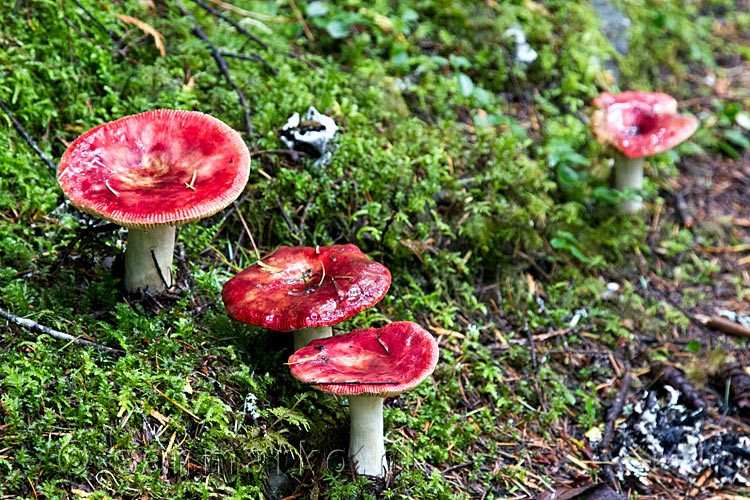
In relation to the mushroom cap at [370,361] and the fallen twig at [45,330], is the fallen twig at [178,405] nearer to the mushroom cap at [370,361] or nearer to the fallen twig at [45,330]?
the fallen twig at [45,330]

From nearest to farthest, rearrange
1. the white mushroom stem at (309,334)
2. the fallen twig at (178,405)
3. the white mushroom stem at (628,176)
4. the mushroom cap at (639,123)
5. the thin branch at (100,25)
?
the fallen twig at (178,405), the white mushroom stem at (309,334), the thin branch at (100,25), the mushroom cap at (639,123), the white mushroom stem at (628,176)

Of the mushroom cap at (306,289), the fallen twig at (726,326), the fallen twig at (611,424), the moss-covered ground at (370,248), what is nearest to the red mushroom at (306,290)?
the mushroom cap at (306,289)

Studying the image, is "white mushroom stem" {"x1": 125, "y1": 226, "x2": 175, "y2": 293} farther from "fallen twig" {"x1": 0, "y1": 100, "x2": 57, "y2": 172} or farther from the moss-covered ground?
"fallen twig" {"x1": 0, "y1": 100, "x2": 57, "y2": 172}

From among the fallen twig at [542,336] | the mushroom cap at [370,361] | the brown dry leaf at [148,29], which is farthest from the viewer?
the brown dry leaf at [148,29]

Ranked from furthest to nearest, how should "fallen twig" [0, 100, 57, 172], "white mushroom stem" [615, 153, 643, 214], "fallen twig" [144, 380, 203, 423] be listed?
"white mushroom stem" [615, 153, 643, 214]
"fallen twig" [0, 100, 57, 172]
"fallen twig" [144, 380, 203, 423]

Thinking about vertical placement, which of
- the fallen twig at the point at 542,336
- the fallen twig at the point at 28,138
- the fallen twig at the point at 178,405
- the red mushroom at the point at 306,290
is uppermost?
the fallen twig at the point at 28,138

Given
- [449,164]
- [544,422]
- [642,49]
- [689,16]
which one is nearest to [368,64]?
[449,164]

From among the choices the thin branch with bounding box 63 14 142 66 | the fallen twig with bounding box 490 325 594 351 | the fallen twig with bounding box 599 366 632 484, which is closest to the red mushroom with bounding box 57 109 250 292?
the thin branch with bounding box 63 14 142 66

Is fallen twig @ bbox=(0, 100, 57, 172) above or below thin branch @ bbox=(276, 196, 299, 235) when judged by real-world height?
above
